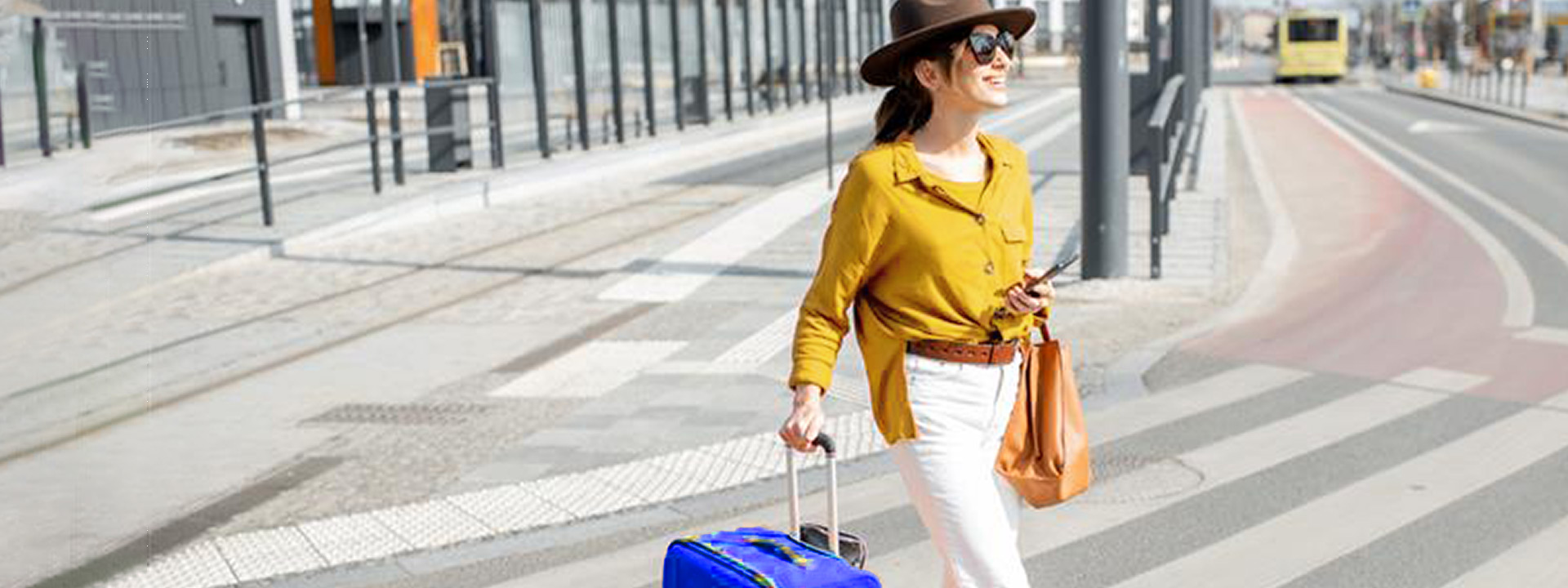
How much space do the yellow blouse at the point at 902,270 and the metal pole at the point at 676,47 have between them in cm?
2400

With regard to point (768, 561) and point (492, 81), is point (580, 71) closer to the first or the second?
point (492, 81)

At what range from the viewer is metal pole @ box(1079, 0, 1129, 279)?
10711 millimetres

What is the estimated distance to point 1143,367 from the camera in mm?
8477

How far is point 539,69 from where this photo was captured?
2186 cm

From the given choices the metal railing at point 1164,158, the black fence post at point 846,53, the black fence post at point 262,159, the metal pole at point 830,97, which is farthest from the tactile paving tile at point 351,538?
the black fence post at point 846,53

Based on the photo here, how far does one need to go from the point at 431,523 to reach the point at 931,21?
10.8 feet

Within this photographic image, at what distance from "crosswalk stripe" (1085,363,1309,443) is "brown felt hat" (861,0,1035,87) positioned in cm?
381

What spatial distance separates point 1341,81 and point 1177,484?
68.7m

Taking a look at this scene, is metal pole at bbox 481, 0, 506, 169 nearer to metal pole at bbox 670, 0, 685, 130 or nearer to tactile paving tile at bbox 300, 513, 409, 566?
metal pole at bbox 670, 0, 685, 130

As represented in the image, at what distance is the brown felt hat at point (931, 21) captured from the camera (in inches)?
135


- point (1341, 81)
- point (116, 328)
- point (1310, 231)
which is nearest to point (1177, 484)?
point (116, 328)

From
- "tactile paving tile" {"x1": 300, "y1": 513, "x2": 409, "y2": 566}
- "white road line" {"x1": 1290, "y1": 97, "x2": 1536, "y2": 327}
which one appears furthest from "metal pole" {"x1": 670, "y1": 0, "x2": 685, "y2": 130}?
"tactile paving tile" {"x1": 300, "y1": 513, "x2": 409, "y2": 566}

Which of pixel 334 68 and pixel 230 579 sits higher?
pixel 334 68

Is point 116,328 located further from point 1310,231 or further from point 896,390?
point 1310,231
